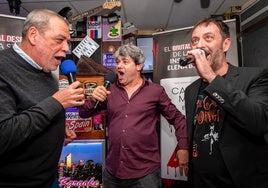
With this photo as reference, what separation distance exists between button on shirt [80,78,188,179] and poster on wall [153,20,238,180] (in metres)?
0.55

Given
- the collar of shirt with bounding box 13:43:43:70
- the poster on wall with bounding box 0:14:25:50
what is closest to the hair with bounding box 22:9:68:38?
the collar of shirt with bounding box 13:43:43:70

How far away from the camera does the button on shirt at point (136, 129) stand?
6.74 feet

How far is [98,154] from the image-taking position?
2916 mm

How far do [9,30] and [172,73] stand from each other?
1742 millimetres

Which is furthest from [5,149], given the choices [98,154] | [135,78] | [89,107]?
[98,154]

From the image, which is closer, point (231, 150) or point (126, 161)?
point (231, 150)

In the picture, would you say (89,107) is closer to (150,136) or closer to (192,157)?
(150,136)

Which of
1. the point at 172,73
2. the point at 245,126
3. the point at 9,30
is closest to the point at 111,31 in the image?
the point at 172,73

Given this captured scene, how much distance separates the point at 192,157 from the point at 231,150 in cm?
31

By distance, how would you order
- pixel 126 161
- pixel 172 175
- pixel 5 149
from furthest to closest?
pixel 172 175, pixel 126 161, pixel 5 149

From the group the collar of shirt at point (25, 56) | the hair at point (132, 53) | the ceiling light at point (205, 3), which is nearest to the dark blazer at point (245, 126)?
the collar of shirt at point (25, 56)

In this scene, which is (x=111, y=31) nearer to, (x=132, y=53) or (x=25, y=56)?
(x=132, y=53)

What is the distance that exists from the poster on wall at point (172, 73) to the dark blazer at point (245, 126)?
1336 millimetres

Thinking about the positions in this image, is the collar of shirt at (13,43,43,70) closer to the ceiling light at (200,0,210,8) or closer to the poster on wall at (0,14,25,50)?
the poster on wall at (0,14,25,50)
